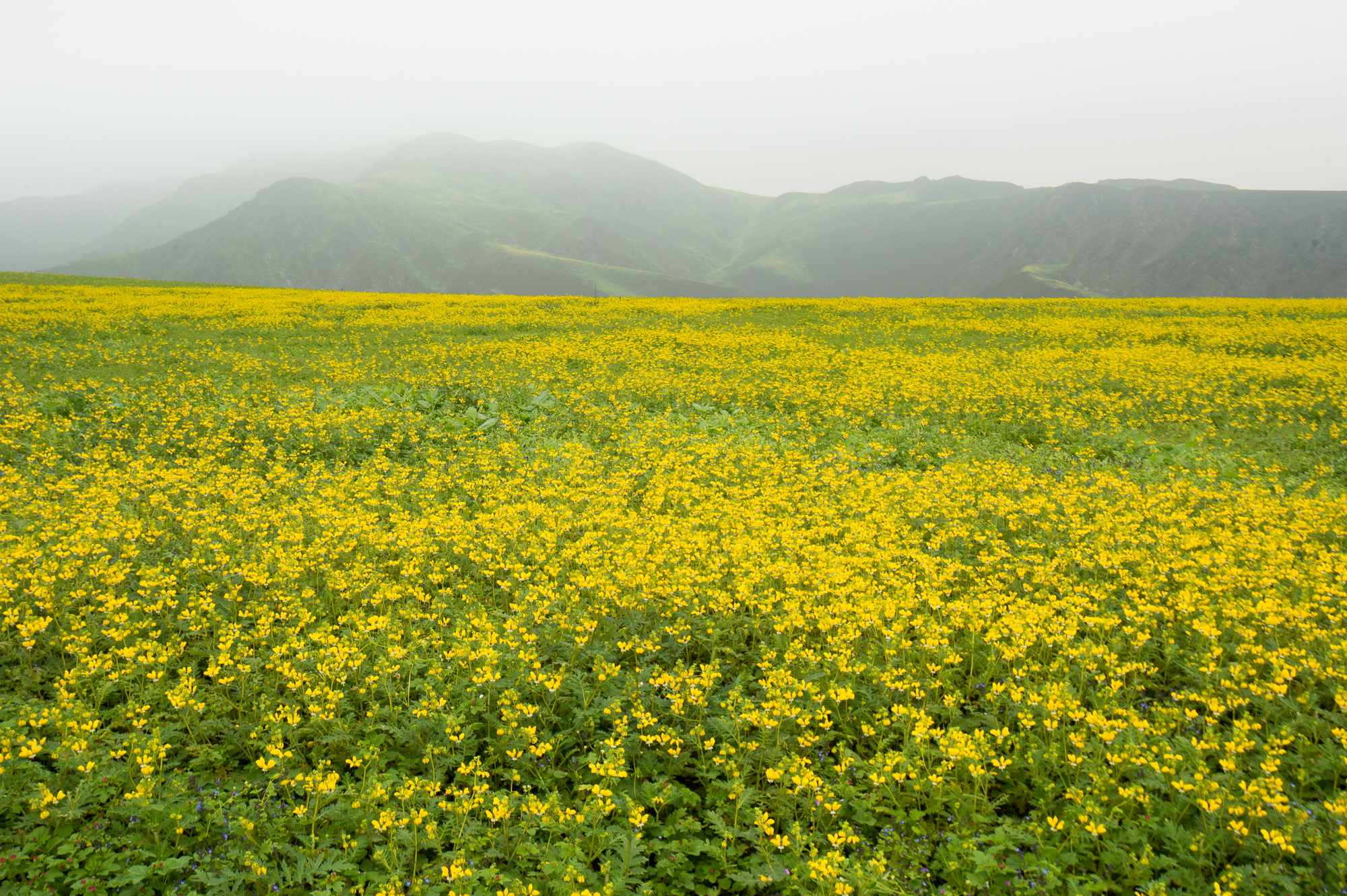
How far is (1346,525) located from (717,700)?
873cm

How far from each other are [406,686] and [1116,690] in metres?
5.91

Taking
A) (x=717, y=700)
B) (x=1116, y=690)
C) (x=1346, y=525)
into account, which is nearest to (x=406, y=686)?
(x=717, y=700)

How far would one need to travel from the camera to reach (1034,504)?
27.4 ft

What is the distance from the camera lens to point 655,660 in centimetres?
575

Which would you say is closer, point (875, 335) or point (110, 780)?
point (110, 780)

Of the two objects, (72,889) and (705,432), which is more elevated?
(705,432)

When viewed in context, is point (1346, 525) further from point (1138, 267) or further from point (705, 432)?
point (1138, 267)

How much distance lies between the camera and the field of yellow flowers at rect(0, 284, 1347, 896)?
3.77 meters

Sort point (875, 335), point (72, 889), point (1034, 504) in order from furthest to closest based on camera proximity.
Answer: point (875, 335), point (1034, 504), point (72, 889)

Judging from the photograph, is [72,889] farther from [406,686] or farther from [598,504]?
[598,504]

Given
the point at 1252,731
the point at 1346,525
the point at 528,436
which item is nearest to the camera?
the point at 1252,731

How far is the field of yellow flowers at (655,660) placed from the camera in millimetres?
3768

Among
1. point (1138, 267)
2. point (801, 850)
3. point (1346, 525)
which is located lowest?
point (801, 850)

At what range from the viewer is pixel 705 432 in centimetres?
1286
